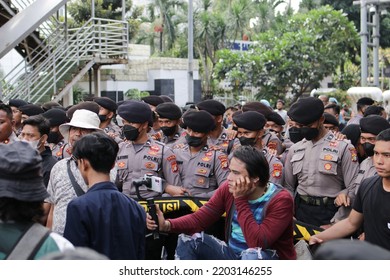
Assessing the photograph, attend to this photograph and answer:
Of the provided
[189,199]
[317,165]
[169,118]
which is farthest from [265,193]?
[169,118]

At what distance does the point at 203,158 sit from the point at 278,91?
21327 millimetres

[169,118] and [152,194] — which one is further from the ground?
[169,118]

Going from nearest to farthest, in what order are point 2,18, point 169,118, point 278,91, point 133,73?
point 169,118, point 2,18, point 278,91, point 133,73

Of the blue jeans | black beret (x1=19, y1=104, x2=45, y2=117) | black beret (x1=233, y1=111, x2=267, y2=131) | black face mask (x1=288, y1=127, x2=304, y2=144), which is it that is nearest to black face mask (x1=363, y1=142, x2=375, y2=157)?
black face mask (x1=288, y1=127, x2=304, y2=144)

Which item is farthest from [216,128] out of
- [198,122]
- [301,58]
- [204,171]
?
[301,58]

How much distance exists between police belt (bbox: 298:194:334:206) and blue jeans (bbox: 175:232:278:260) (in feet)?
6.70

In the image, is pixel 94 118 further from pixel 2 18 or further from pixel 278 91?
pixel 278 91

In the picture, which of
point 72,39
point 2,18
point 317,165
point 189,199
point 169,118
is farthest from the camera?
point 72,39

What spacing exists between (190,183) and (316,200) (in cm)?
125

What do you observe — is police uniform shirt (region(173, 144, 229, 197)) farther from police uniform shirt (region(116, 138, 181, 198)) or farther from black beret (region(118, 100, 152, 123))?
black beret (region(118, 100, 152, 123))

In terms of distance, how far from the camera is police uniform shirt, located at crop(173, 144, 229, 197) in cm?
661

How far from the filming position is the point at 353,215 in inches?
184

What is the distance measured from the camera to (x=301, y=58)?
88.2 ft

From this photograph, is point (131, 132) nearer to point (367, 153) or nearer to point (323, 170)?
point (323, 170)
